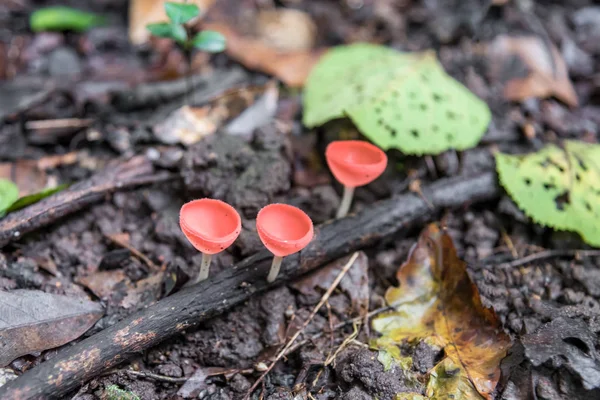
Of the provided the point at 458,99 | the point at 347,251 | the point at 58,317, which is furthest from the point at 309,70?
the point at 58,317

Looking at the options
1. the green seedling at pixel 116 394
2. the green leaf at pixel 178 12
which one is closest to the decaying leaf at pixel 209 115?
the green leaf at pixel 178 12

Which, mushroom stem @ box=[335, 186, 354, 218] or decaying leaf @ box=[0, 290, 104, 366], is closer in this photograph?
decaying leaf @ box=[0, 290, 104, 366]

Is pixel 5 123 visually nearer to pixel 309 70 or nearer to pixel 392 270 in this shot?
pixel 309 70

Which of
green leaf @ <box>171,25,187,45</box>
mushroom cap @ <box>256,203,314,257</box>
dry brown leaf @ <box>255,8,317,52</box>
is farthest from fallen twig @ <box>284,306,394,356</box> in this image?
dry brown leaf @ <box>255,8,317,52</box>

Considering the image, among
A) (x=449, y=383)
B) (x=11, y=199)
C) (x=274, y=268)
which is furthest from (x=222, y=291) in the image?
(x=11, y=199)

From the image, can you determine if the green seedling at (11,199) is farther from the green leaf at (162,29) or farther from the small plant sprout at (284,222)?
the small plant sprout at (284,222)

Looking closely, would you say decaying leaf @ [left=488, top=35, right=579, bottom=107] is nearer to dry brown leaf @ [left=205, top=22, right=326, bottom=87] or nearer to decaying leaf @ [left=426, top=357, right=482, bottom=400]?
dry brown leaf @ [left=205, top=22, right=326, bottom=87]
